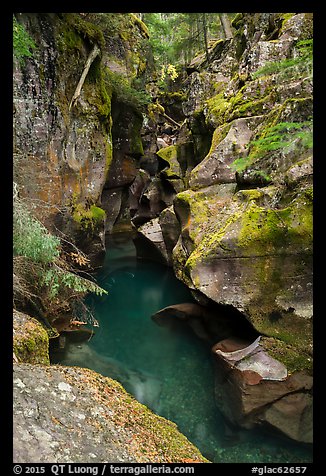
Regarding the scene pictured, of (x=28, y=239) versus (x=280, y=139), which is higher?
(x=280, y=139)

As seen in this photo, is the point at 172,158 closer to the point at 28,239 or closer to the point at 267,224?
the point at 267,224

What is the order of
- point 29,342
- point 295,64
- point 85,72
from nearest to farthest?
1. point 29,342
2. point 295,64
3. point 85,72

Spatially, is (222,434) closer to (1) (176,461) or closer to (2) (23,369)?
(1) (176,461)

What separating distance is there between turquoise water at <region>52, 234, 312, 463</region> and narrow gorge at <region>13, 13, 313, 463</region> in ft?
0.15

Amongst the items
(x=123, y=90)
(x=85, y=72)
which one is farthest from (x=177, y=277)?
(x=123, y=90)

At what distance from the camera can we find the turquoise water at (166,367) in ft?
24.0

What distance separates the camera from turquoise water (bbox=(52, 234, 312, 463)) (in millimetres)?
7320

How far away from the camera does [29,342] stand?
569 cm

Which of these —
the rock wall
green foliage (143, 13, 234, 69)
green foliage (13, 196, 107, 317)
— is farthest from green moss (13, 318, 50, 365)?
green foliage (143, 13, 234, 69)

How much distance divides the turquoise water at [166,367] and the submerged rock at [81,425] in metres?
2.97

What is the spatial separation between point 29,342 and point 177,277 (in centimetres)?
636

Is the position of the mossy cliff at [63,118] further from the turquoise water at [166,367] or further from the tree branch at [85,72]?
the turquoise water at [166,367]
